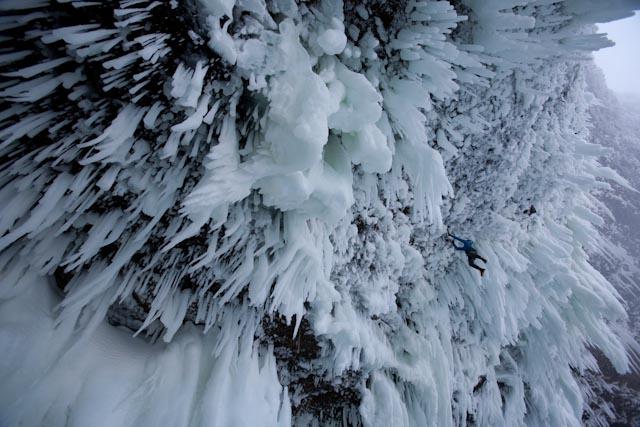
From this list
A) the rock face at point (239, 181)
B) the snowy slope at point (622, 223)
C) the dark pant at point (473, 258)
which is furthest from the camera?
the snowy slope at point (622, 223)

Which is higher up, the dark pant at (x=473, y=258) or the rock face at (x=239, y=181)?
the rock face at (x=239, y=181)

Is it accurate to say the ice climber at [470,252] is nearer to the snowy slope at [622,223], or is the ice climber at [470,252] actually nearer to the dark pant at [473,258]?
the dark pant at [473,258]

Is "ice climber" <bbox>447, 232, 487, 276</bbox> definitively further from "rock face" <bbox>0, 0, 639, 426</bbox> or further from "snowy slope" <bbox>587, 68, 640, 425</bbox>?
"snowy slope" <bbox>587, 68, 640, 425</bbox>

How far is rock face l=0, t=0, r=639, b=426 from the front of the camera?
109 centimetres

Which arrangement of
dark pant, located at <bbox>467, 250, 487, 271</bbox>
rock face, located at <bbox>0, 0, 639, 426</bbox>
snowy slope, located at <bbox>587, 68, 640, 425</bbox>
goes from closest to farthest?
rock face, located at <bbox>0, 0, 639, 426</bbox> < dark pant, located at <bbox>467, 250, 487, 271</bbox> < snowy slope, located at <bbox>587, 68, 640, 425</bbox>

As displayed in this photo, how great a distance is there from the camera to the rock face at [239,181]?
3.58 ft

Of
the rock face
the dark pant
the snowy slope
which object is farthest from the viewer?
the snowy slope

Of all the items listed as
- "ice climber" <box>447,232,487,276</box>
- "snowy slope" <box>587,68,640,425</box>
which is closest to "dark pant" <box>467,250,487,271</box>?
"ice climber" <box>447,232,487,276</box>

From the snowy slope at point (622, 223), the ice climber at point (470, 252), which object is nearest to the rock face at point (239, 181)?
the ice climber at point (470, 252)

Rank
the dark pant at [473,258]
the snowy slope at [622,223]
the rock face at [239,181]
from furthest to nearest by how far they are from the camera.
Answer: the snowy slope at [622,223]
the dark pant at [473,258]
the rock face at [239,181]

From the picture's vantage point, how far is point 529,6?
1.75 metres

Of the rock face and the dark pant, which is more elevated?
the rock face

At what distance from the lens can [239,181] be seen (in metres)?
1.14

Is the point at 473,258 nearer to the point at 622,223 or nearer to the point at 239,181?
the point at 239,181
